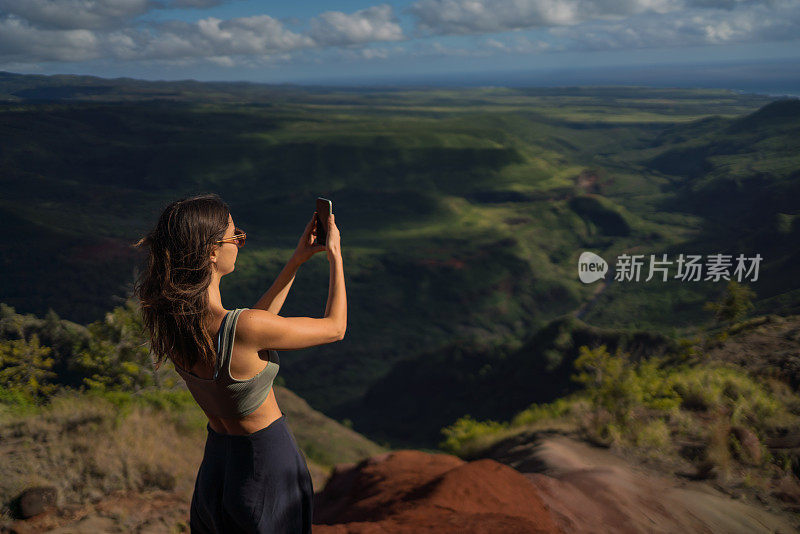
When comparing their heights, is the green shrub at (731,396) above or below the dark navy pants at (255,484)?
below

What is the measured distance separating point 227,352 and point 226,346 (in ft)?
0.08

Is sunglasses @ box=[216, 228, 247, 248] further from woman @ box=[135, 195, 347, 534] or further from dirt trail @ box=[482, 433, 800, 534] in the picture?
dirt trail @ box=[482, 433, 800, 534]

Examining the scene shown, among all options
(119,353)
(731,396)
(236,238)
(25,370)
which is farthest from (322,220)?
(25,370)

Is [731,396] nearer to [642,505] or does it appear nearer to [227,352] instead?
[642,505]

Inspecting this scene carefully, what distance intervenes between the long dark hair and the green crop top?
2.8 inches

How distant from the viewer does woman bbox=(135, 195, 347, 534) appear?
77.5 inches

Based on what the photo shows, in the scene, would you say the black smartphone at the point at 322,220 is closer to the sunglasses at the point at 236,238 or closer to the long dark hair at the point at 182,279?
the sunglasses at the point at 236,238

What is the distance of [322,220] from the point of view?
244 cm

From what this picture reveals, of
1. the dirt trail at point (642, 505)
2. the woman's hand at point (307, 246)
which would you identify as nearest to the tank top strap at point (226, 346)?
the woman's hand at point (307, 246)

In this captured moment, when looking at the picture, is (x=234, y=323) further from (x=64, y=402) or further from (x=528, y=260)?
(x=528, y=260)

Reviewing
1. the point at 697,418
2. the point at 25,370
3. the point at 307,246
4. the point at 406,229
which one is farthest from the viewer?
the point at 406,229

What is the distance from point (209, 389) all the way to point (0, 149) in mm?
104588

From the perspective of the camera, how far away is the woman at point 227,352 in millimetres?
1969

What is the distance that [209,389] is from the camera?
205 centimetres
